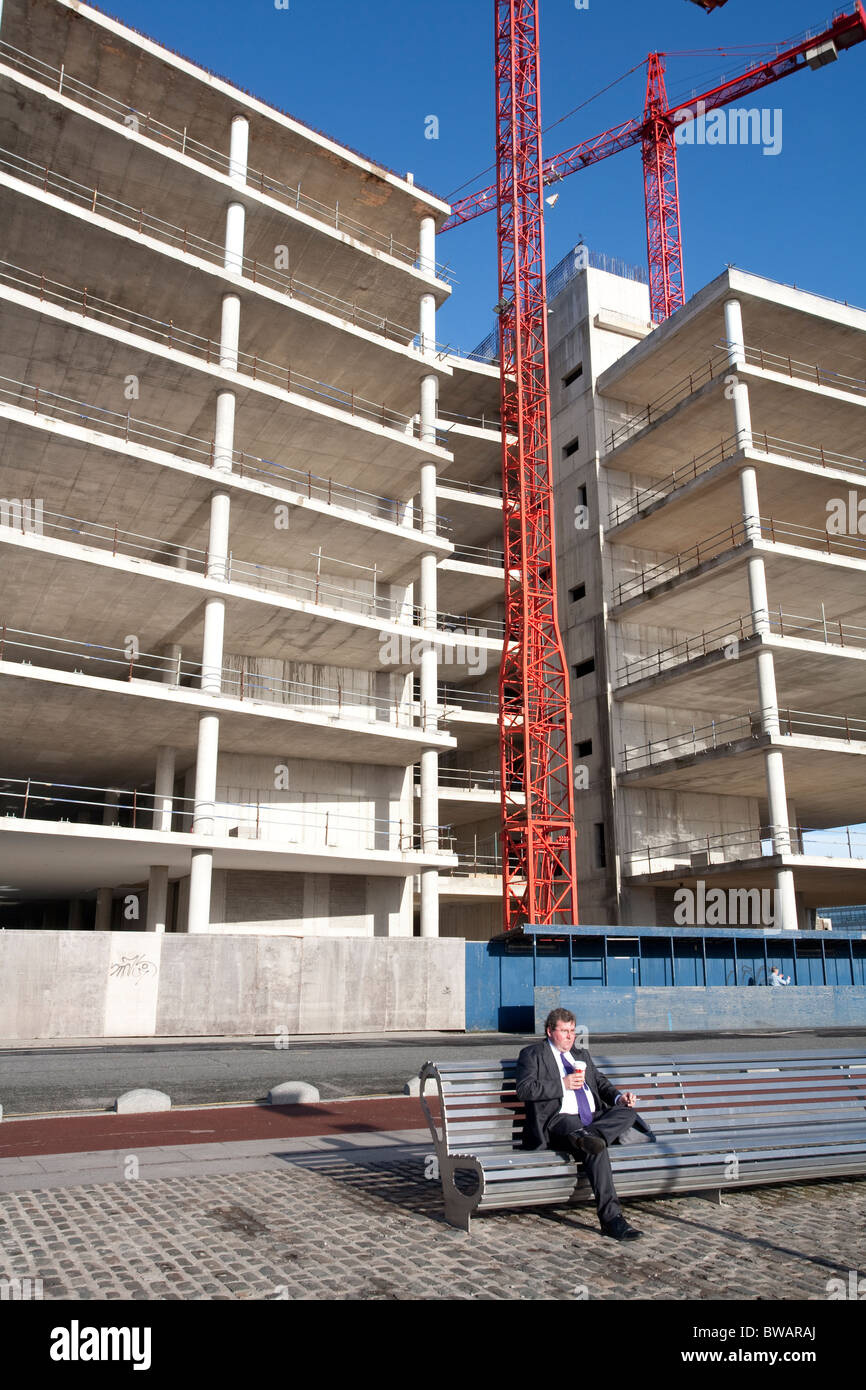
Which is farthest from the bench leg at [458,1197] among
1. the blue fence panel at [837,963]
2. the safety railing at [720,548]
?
the safety railing at [720,548]

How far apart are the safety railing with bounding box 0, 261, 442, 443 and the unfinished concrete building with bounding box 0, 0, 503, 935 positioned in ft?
0.46

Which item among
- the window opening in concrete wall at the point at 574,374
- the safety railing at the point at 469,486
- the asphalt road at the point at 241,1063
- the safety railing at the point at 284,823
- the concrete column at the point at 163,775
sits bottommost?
the asphalt road at the point at 241,1063

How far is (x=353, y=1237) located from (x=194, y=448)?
2726cm

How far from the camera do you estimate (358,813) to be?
1226 inches

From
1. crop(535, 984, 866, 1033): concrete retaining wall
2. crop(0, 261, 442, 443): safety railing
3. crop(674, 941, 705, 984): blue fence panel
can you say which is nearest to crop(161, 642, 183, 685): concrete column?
crop(0, 261, 442, 443): safety railing

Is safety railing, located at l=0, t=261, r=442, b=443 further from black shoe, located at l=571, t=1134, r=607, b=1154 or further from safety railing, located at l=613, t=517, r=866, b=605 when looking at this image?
black shoe, located at l=571, t=1134, r=607, b=1154

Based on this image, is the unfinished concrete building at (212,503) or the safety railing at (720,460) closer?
the unfinished concrete building at (212,503)

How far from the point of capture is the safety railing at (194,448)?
2678cm

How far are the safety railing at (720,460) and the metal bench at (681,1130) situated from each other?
98.6ft

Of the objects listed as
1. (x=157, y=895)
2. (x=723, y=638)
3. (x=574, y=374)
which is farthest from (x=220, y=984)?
(x=574, y=374)

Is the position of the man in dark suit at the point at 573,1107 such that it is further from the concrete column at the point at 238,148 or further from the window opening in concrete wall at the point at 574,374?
the window opening in concrete wall at the point at 574,374

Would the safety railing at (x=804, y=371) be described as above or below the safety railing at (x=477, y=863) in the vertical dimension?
above

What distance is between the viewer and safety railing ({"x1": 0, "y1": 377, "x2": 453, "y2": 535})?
2678 cm
